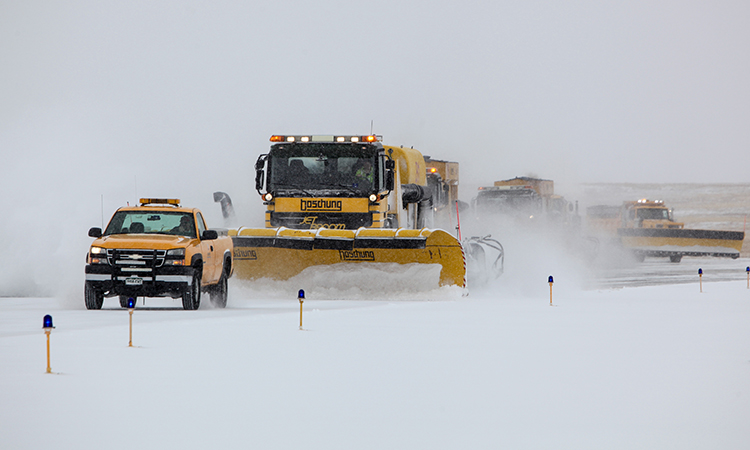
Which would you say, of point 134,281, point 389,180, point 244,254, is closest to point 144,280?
point 134,281

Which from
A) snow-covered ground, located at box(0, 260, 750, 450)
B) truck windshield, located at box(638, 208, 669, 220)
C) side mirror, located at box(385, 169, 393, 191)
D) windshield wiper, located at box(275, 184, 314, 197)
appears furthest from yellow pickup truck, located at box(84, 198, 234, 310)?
truck windshield, located at box(638, 208, 669, 220)

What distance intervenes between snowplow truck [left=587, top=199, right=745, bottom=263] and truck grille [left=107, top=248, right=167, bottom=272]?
3078 centimetres

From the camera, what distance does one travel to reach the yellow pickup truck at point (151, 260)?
14.7m

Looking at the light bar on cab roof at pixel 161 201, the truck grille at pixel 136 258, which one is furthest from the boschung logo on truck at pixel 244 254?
the truck grille at pixel 136 258

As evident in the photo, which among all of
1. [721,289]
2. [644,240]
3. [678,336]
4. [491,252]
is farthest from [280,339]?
[644,240]

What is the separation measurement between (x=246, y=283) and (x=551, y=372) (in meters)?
10.8

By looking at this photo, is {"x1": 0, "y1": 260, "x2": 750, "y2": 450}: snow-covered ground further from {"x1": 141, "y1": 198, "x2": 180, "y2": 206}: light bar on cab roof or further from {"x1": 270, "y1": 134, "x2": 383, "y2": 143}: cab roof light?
{"x1": 270, "y1": 134, "x2": 383, "y2": 143}: cab roof light

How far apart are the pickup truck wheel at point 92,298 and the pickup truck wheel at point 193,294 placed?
1.39 meters

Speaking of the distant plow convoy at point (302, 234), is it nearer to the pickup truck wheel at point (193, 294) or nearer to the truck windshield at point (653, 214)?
the pickup truck wheel at point (193, 294)

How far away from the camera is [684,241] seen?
4103 cm

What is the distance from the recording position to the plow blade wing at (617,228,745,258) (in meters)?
41.0

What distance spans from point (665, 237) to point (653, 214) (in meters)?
2.48

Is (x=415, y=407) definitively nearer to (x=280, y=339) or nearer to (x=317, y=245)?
(x=280, y=339)

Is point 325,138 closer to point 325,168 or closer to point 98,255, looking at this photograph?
point 325,168
